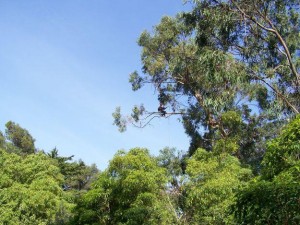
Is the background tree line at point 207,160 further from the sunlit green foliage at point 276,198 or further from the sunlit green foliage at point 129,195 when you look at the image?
the sunlit green foliage at point 276,198

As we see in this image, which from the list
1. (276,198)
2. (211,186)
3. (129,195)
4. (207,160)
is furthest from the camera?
(207,160)

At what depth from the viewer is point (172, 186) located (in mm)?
12750

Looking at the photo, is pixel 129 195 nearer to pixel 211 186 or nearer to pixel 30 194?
pixel 211 186

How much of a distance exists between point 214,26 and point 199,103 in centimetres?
619

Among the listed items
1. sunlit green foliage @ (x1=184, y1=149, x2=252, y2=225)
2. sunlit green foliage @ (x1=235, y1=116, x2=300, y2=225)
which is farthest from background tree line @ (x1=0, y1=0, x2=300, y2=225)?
sunlit green foliage @ (x1=235, y1=116, x2=300, y2=225)

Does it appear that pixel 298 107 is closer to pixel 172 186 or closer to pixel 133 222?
pixel 172 186

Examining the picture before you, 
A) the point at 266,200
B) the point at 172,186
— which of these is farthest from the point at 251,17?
the point at 266,200

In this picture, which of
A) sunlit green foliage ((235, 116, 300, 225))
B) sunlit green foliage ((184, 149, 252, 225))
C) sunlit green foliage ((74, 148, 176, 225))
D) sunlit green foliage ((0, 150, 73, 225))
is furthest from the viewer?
sunlit green foliage ((0, 150, 73, 225))

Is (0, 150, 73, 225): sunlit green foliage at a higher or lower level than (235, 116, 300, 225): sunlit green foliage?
higher

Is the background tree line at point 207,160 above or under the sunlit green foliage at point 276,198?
above

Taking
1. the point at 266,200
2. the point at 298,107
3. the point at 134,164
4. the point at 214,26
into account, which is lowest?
the point at 266,200

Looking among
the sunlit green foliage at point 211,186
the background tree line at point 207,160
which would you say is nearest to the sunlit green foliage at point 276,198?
the background tree line at point 207,160

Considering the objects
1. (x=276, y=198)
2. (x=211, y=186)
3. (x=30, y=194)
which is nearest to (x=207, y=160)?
(x=211, y=186)

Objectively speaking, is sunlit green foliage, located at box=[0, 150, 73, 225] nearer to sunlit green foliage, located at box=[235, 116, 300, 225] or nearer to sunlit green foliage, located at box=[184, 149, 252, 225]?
sunlit green foliage, located at box=[184, 149, 252, 225]
